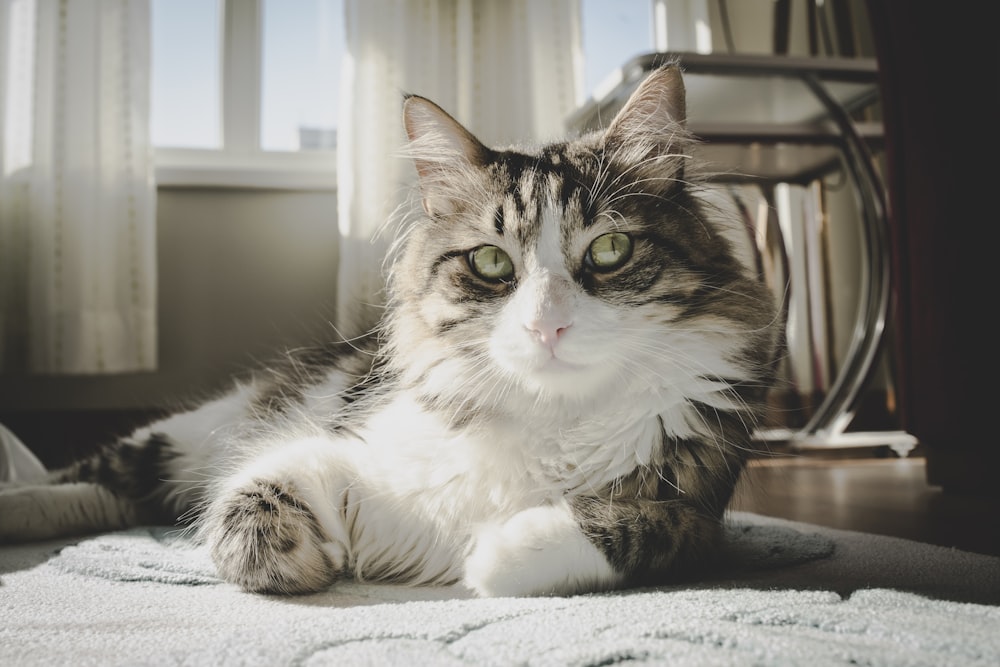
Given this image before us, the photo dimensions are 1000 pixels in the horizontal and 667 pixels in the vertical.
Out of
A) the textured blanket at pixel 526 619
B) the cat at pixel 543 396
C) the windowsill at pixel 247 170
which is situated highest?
the windowsill at pixel 247 170

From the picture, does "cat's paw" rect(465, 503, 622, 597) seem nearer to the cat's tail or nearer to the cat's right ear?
the cat's right ear

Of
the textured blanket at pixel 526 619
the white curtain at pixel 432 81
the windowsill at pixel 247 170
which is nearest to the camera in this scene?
the textured blanket at pixel 526 619

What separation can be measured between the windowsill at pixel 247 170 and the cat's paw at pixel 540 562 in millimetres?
2273

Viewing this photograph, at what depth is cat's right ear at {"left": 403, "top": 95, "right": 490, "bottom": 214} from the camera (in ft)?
3.24

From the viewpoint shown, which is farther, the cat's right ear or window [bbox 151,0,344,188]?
window [bbox 151,0,344,188]

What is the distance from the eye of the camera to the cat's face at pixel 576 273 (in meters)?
0.82

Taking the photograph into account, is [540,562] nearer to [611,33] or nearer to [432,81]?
[432,81]

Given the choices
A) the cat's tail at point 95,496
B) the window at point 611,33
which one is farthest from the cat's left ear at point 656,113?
the window at point 611,33

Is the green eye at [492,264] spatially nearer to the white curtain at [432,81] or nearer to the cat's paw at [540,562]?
the cat's paw at [540,562]

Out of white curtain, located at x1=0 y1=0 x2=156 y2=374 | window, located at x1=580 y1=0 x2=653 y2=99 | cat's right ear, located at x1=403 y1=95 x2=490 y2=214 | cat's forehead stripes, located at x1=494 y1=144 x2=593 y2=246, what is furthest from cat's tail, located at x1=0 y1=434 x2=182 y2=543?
window, located at x1=580 y1=0 x2=653 y2=99

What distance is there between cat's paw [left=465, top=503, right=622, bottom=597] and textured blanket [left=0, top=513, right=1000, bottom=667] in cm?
3

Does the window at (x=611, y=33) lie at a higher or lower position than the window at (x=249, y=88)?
higher

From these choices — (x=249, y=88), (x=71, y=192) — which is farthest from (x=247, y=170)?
(x=71, y=192)

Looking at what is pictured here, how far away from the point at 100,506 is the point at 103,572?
38cm
